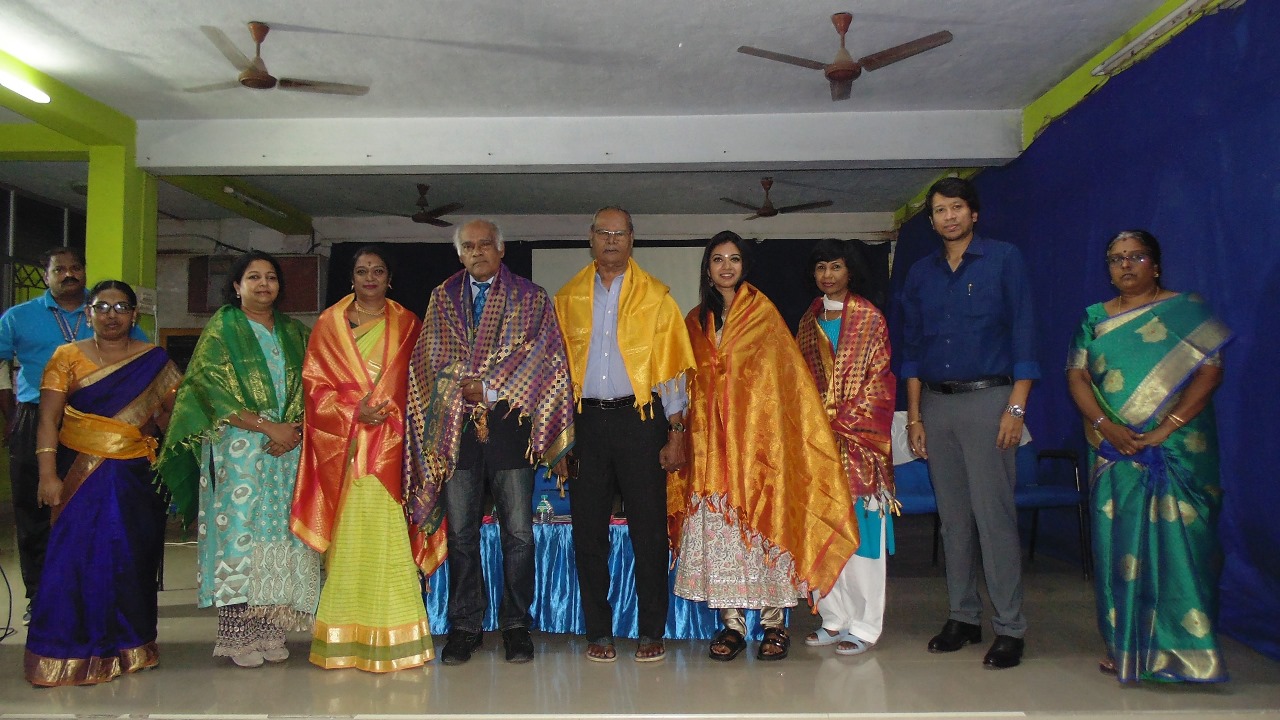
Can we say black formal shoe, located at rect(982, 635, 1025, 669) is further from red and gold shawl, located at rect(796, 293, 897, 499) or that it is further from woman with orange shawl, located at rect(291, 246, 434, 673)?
woman with orange shawl, located at rect(291, 246, 434, 673)

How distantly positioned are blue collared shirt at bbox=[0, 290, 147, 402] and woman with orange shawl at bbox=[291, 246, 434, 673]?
5.44ft

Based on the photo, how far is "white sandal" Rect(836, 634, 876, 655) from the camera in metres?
2.86

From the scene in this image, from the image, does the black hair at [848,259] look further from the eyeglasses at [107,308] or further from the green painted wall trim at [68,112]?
the green painted wall trim at [68,112]

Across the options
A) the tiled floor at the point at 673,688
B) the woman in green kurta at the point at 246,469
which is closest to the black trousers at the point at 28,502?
the tiled floor at the point at 673,688

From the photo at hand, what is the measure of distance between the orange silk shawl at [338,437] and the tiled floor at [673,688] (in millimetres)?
462

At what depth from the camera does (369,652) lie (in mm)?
2670

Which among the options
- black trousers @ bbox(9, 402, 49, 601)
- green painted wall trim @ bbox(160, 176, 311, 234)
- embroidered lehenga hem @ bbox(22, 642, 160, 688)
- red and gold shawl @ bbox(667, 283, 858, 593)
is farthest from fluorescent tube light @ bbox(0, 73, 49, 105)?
red and gold shawl @ bbox(667, 283, 858, 593)

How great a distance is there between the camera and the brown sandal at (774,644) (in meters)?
2.79

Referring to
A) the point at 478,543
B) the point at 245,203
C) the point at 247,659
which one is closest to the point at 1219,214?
the point at 478,543

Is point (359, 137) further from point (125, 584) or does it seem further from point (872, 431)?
point (872, 431)

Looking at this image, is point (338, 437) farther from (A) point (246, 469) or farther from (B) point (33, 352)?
(B) point (33, 352)

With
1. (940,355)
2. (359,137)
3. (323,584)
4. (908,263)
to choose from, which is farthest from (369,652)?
(908,263)

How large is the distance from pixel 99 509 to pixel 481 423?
1.23 meters

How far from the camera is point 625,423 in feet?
9.04
